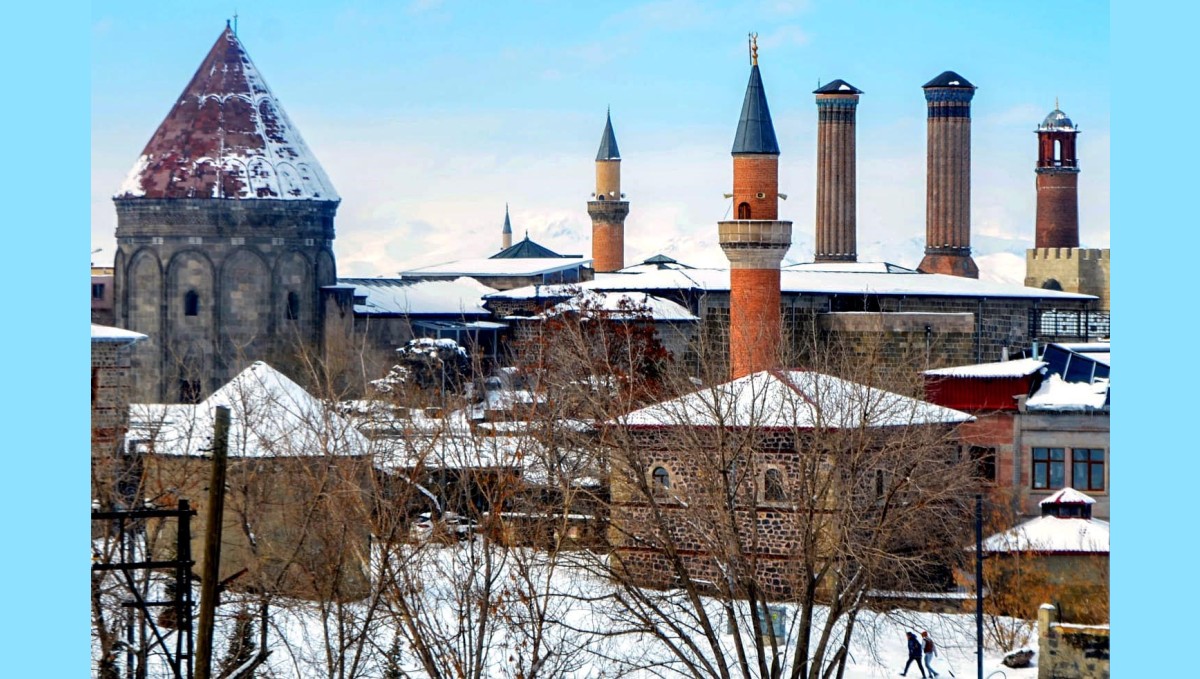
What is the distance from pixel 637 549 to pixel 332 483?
7.67 feet

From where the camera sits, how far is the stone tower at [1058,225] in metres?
38.7

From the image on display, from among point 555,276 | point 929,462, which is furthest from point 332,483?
point 555,276

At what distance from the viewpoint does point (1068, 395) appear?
20.0m

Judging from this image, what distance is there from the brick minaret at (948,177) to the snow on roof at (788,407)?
21697 mm

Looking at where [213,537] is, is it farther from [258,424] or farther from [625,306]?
[625,306]

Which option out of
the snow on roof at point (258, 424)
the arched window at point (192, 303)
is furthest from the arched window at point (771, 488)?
the arched window at point (192, 303)

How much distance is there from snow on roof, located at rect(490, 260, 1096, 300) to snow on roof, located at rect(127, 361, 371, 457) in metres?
10.8

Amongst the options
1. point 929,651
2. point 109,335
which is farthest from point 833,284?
point 929,651

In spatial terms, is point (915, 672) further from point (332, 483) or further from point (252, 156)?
point (252, 156)

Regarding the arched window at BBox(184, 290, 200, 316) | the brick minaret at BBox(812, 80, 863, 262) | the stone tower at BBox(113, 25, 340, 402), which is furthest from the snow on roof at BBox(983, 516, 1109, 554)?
the brick minaret at BBox(812, 80, 863, 262)

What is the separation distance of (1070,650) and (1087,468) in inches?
212

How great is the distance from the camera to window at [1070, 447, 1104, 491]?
62.1ft

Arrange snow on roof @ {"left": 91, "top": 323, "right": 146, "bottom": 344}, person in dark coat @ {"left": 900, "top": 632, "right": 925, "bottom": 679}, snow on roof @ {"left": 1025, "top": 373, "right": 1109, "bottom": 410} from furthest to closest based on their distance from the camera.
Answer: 1. snow on roof @ {"left": 91, "top": 323, "right": 146, "bottom": 344}
2. snow on roof @ {"left": 1025, "top": 373, "right": 1109, "bottom": 410}
3. person in dark coat @ {"left": 900, "top": 632, "right": 925, "bottom": 679}

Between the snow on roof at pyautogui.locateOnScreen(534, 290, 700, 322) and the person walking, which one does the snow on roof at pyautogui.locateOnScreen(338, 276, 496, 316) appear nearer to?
the snow on roof at pyautogui.locateOnScreen(534, 290, 700, 322)
